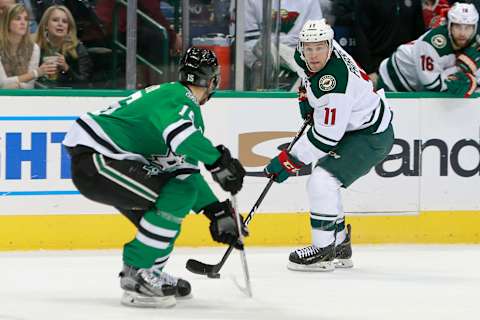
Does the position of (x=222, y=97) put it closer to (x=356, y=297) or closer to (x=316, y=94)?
(x=316, y=94)

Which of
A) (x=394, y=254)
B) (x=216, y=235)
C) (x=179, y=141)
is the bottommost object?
(x=394, y=254)

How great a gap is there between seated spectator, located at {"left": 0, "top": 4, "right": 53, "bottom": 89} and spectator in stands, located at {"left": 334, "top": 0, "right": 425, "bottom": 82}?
1734 mm

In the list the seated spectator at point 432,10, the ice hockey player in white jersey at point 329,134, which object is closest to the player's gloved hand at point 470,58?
the seated spectator at point 432,10

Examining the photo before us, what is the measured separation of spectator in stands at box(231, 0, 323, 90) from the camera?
20.7 feet

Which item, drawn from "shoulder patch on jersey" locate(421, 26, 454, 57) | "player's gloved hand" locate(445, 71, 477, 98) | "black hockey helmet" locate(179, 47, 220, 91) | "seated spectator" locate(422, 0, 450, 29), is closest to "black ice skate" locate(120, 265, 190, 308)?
"black hockey helmet" locate(179, 47, 220, 91)

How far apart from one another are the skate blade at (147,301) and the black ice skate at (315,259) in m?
1.05

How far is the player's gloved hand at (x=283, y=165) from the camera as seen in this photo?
17.1ft

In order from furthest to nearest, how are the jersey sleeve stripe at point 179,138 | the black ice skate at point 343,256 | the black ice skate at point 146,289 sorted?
the black ice skate at point 343,256 < the black ice skate at point 146,289 < the jersey sleeve stripe at point 179,138

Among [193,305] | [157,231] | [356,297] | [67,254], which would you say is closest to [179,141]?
[157,231]

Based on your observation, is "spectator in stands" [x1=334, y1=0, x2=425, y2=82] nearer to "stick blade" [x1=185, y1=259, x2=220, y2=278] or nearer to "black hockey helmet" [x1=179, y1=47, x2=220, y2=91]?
"stick blade" [x1=185, y1=259, x2=220, y2=278]

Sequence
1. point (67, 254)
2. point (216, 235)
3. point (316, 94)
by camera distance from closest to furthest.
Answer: point (216, 235)
point (316, 94)
point (67, 254)

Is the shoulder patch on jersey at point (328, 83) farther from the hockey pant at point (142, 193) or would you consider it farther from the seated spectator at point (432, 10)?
the seated spectator at point (432, 10)

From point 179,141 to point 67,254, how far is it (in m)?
1.86

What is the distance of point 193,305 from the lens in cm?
454
